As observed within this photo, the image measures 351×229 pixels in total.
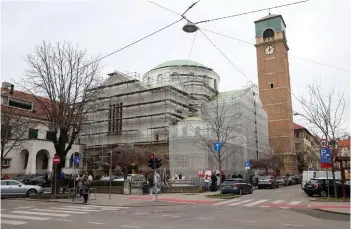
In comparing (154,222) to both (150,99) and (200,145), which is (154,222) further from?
(150,99)

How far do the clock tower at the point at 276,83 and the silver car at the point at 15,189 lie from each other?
54677 millimetres

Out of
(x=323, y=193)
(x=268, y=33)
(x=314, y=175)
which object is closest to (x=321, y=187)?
(x=323, y=193)

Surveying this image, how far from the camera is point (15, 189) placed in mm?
25469

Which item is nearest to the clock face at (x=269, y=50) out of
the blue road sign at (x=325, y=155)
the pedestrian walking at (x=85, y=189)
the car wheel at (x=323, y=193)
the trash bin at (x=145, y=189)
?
the car wheel at (x=323, y=193)

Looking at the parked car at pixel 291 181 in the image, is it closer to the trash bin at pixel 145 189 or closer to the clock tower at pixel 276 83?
the clock tower at pixel 276 83

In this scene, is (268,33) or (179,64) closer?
(179,64)

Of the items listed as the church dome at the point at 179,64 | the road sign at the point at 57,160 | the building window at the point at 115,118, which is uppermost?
the church dome at the point at 179,64

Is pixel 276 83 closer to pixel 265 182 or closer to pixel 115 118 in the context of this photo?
pixel 115 118

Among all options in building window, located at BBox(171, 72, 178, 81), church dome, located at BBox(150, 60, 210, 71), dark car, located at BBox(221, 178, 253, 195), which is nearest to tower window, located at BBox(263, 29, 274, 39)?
church dome, located at BBox(150, 60, 210, 71)

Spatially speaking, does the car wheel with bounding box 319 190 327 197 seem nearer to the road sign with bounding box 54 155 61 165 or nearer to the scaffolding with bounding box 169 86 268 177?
the scaffolding with bounding box 169 86 268 177

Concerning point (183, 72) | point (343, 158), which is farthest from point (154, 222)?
point (183, 72)

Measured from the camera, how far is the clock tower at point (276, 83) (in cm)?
7262

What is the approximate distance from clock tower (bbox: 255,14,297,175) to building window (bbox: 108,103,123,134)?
110 ft

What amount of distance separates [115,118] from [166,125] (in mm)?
9665
